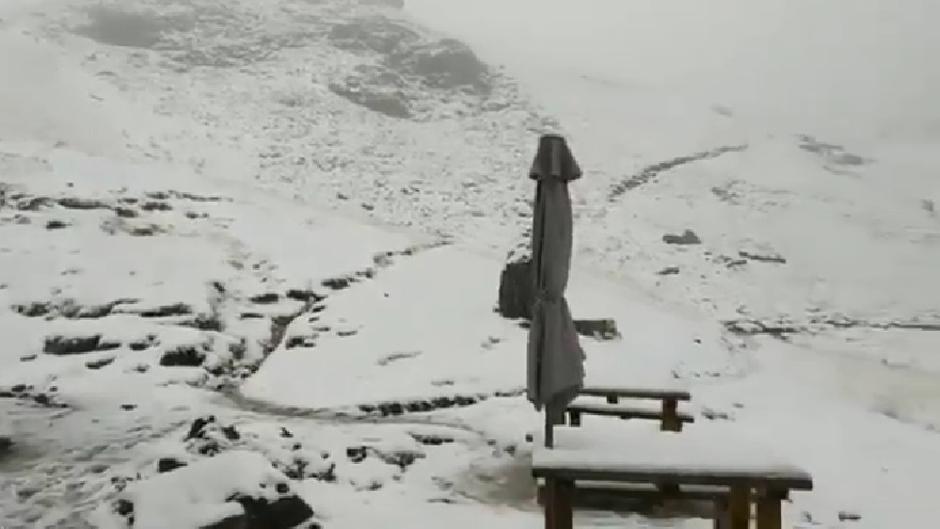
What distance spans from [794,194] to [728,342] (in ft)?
58.4

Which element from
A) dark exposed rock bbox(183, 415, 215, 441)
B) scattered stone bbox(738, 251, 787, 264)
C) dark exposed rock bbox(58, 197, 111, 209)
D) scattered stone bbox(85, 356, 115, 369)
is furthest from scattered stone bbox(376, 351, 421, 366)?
scattered stone bbox(738, 251, 787, 264)

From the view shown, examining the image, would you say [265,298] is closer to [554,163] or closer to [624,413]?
[624,413]

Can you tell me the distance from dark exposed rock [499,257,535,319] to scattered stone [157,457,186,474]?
28.1ft

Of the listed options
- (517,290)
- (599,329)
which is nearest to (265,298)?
(517,290)

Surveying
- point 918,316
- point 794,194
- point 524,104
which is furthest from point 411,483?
point 524,104

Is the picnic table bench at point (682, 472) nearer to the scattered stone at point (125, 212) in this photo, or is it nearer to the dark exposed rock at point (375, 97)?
the scattered stone at point (125, 212)

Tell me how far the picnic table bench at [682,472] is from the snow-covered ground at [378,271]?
1.82 metres

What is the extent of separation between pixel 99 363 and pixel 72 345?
78 cm

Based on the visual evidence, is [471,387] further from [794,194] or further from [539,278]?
[794,194]

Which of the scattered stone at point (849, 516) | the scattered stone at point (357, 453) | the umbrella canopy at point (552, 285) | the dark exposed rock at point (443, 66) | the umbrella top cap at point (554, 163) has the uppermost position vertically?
the dark exposed rock at point (443, 66)

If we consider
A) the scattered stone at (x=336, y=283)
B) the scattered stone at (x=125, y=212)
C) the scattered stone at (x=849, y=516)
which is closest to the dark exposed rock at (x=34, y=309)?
the scattered stone at (x=125, y=212)

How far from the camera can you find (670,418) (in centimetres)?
890

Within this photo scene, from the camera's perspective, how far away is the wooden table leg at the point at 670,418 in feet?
29.0

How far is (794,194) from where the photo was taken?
105 feet
